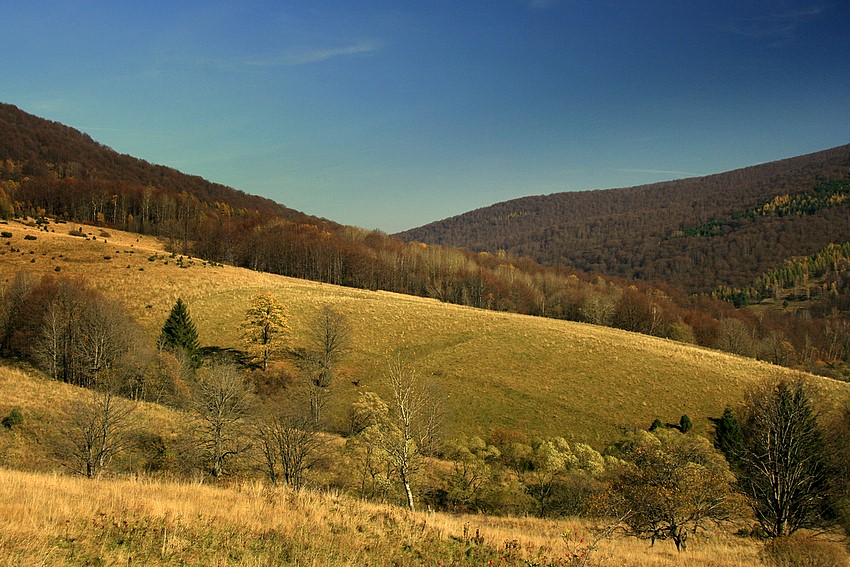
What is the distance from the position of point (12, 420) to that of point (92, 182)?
128m

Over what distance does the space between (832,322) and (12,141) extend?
298 m

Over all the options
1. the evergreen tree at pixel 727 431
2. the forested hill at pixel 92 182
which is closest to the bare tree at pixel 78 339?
the evergreen tree at pixel 727 431

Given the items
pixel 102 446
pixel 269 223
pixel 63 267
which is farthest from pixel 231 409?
pixel 269 223

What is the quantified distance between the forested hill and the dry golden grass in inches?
4678

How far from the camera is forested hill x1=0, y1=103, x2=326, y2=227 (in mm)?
116125

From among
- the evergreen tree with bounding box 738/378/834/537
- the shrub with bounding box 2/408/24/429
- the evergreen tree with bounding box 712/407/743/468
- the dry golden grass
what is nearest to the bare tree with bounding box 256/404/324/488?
the dry golden grass

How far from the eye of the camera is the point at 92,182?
125375mm

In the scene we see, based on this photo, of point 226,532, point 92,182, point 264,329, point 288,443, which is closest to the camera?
point 226,532

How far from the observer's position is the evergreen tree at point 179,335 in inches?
1751

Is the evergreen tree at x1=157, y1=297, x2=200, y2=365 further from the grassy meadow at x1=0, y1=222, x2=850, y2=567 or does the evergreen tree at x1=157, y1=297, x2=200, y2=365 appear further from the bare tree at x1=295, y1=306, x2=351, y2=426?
the bare tree at x1=295, y1=306, x2=351, y2=426

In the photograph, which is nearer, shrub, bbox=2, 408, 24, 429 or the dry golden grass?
the dry golden grass

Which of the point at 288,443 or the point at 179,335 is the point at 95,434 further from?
the point at 179,335

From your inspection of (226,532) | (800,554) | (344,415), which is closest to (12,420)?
(344,415)

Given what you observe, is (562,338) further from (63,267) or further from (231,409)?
(63,267)
